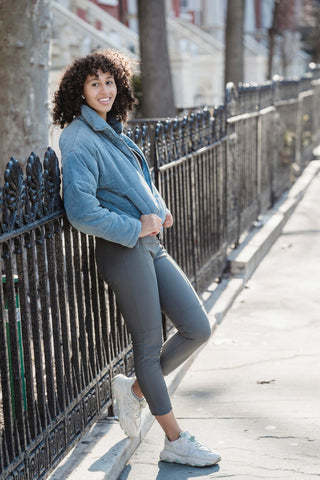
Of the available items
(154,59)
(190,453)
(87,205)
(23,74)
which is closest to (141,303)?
(87,205)

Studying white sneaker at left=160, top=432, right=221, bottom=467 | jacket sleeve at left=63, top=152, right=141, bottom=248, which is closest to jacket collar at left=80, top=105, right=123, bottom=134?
jacket sleeve at left=63, top=152, right=141, bottom=248

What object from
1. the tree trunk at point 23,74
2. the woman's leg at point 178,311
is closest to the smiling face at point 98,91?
the woman's leg at point 178,311

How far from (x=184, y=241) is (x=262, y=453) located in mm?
2156

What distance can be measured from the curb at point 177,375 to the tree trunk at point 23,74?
1911 millimetres

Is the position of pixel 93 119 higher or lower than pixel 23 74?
lower

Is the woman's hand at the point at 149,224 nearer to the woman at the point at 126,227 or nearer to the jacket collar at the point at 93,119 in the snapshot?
the woman at the point at 126,227

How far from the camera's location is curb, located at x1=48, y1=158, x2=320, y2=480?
12.2ft

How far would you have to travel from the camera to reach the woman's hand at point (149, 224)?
12.0ft

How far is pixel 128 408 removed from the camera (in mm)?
4023

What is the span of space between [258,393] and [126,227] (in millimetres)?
1798

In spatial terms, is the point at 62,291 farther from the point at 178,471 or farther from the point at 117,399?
the point at 178,471

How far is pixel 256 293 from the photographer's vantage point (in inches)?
286

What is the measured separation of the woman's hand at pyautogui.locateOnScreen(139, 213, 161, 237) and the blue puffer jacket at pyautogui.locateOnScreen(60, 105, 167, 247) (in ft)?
0.16

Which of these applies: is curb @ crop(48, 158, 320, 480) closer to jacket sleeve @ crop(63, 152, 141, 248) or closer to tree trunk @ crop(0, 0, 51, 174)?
jacket sleeve @ crop(63, 152, 141, 248)
